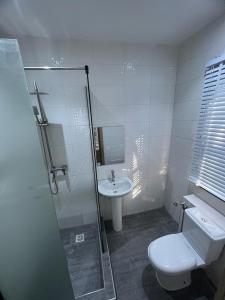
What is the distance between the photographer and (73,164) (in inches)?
74.1

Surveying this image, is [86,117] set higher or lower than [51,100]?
lower

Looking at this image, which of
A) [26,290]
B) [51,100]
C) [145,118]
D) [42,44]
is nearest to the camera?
[26,290]

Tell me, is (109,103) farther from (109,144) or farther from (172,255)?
(172,255)

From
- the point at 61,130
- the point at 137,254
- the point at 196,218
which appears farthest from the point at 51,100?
the point at 137,254

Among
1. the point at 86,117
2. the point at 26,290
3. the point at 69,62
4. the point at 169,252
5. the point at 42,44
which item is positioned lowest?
the point at 169,252

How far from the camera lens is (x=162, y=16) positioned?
123 centimetres

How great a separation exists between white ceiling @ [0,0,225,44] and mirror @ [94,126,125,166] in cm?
106

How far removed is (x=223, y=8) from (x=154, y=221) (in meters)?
2.63

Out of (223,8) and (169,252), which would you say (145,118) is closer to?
(223,8)

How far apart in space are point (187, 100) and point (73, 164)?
5.65ft

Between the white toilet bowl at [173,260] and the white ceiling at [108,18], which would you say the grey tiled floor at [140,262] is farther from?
the white ceiling at [108,18]

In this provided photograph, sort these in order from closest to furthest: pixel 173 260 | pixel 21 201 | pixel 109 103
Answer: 1. pixel 21 201
2. pixel 173 260
3. pixel 109 103

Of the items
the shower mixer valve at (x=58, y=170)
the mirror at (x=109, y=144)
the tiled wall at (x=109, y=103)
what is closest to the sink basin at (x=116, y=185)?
the tiled wall at (x=109, y=103)

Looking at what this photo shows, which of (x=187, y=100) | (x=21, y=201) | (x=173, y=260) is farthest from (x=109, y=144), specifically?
(x=173, y=260)
